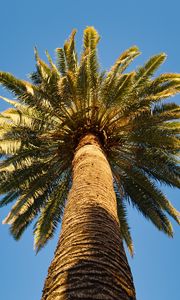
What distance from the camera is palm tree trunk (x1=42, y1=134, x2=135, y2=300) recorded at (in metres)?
3.80

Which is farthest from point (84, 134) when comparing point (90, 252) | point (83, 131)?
point (90, 252)

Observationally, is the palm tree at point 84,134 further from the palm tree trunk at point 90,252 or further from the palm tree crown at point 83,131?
the palm tree trunk at point 90,252

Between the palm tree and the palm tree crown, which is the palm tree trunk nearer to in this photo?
the palm tree

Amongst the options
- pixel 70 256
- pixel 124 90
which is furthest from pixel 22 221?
pixel 70 256

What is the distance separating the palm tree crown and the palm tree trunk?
4.40m

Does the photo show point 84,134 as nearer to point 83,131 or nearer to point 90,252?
point 83,131

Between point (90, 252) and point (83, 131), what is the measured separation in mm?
6555

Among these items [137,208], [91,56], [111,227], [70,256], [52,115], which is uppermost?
[91,56]

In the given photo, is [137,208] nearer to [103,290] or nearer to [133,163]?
[133,163]

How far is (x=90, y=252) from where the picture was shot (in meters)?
4.48

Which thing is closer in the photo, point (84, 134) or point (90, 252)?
point (90, 252)

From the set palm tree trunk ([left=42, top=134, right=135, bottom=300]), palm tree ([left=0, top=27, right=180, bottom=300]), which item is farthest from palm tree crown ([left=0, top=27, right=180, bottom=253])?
palm tree trunk ([left=42, top=134, right=135, bottom=300])

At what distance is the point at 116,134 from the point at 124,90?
52.3 inches

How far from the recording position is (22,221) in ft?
42.2
